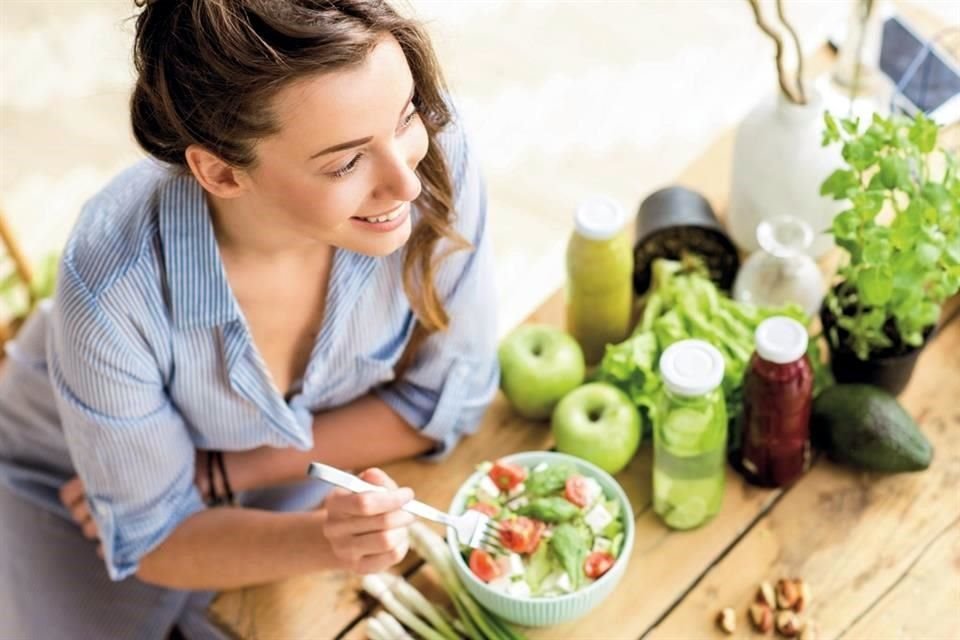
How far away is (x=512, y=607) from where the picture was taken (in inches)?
52.8

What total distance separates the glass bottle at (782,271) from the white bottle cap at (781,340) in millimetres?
198

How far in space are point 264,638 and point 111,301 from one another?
1.47 feet

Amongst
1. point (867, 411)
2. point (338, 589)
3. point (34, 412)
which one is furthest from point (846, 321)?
point (34, 412)

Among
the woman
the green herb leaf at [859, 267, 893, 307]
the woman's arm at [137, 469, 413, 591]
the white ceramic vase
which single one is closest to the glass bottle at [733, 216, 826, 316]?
the white ceramic vase

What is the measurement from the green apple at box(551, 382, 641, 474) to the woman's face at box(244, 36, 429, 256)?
1.22 ft

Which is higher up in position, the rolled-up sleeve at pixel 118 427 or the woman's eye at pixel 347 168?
the woman's eye at pixel 347 168

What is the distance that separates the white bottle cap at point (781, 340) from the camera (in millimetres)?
1347

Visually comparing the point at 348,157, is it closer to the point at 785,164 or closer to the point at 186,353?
the point at 186,353

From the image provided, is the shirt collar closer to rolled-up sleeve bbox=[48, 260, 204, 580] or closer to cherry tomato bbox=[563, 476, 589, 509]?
rolled-up sleeve bbox=[48, 260, 204, 580]

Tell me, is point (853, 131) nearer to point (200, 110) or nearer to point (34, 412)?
point (200, 110)

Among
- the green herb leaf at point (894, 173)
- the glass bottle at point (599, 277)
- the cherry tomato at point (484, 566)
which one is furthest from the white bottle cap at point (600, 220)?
the cherry tomato at point (484, 566)

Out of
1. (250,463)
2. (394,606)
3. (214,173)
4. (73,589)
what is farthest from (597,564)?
(73,589)

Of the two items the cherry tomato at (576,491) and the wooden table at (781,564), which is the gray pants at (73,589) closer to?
the wooden table at (781,564)

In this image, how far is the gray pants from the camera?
1.67 meters
